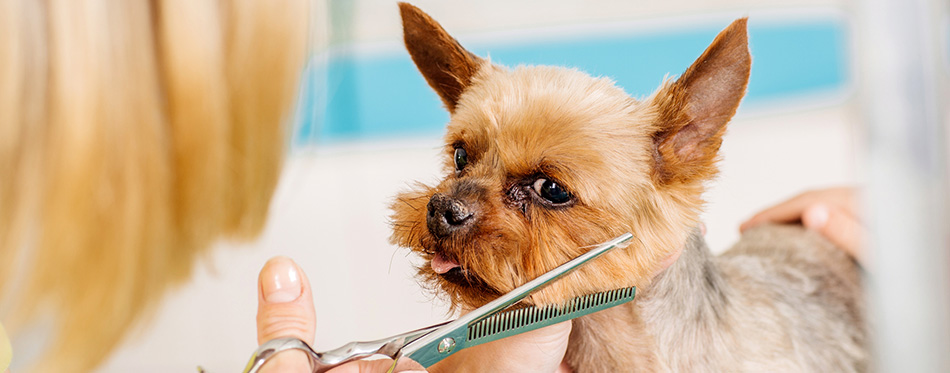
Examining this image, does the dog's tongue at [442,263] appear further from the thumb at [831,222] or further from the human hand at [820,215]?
the thumb at [831,222]

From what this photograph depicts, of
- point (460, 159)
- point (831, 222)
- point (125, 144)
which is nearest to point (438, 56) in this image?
point (460, 159)

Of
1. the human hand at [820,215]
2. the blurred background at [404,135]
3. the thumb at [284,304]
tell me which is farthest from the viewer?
the human hand at [820,215]

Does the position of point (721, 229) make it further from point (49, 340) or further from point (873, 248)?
point (49, 340)

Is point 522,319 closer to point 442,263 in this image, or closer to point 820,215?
point 442,263

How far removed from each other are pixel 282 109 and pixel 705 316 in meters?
0.65

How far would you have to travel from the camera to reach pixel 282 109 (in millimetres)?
957

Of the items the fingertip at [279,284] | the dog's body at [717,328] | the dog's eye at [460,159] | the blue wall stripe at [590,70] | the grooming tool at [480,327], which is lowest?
the dog's body at [717,328]

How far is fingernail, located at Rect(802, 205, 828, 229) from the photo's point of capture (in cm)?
97

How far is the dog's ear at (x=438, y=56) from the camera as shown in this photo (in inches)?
27.5

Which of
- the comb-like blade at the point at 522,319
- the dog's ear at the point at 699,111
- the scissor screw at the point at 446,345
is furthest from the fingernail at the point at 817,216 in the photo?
the scissor screw at the point at 446,345

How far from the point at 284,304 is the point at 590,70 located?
40 cm

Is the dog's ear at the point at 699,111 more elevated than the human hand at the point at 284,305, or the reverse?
the dog's ear at the point at 699,111

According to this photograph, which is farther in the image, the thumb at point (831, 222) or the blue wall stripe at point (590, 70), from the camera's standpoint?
the thumb at point (831, 222)

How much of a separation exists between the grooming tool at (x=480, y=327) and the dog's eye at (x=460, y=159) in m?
0.17
